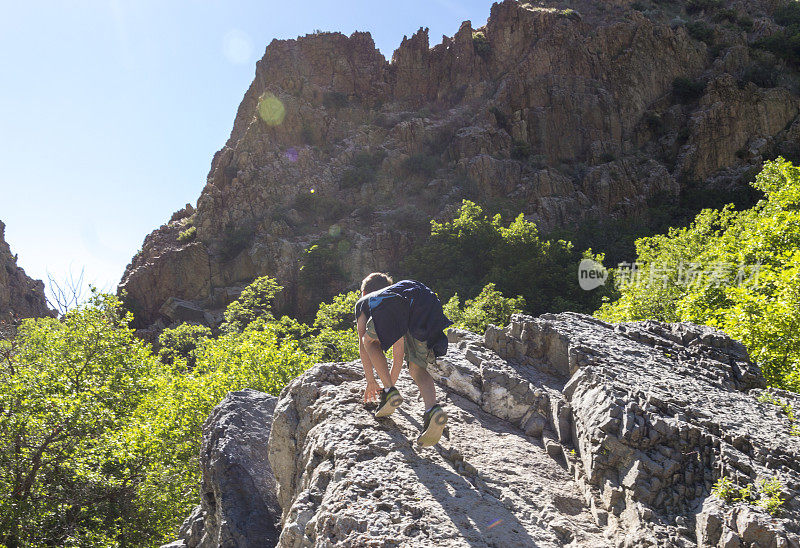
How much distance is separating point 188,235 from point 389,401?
162 feet

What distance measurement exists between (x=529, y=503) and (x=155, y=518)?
11.1 m

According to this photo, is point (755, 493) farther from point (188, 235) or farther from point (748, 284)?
point (188, 235)

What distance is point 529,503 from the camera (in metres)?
4.05

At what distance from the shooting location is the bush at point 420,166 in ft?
163

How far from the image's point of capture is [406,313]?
4547 mm

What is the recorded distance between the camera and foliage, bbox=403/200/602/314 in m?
32.6

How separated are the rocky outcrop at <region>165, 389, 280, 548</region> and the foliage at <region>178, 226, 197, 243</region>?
4524cm

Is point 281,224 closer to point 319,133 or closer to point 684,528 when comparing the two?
point 319,133

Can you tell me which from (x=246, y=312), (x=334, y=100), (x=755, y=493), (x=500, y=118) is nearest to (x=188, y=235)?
(x=246, y=312)

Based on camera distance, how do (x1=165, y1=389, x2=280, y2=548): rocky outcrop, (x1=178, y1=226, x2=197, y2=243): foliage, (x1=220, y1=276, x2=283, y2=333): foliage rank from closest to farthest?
1. (x1=165, y1=389, x2=280, y2=548): rocky outcrop
2. (x1=220, y1=276, x2=283, y2=333): foliage
3. (x1=178, y1=226, x2=197, y2=243): foliage

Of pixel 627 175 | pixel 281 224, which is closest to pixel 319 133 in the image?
pixel 281 224

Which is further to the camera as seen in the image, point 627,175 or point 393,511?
point 627,175

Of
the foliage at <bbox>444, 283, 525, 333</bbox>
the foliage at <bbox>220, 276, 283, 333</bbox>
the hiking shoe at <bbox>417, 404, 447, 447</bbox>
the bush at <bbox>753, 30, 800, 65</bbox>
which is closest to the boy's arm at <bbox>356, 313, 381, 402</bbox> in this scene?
the hiking shoe at <bbox>417, 404, 447, 447</bbox>

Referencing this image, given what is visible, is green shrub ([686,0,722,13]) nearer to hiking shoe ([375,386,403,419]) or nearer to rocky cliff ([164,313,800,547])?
rocky cliff ([164,313,800,547])
